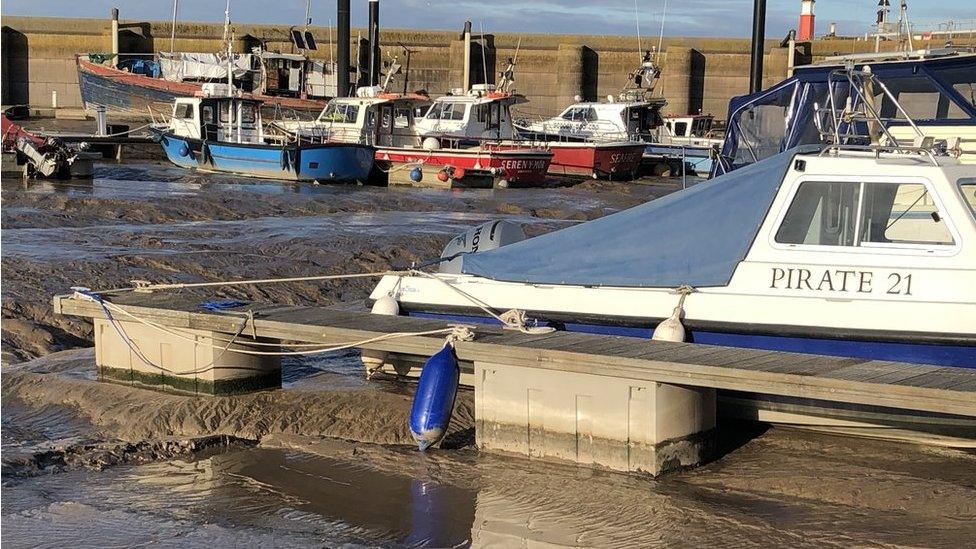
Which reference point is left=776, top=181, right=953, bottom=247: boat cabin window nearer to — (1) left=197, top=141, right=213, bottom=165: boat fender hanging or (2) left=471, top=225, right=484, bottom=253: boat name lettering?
(2) left=471, top=225, right=484, bottom=253: boat name lettering

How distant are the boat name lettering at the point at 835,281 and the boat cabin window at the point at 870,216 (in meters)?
0.20

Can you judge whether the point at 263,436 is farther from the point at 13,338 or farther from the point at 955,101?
the point at 955,101

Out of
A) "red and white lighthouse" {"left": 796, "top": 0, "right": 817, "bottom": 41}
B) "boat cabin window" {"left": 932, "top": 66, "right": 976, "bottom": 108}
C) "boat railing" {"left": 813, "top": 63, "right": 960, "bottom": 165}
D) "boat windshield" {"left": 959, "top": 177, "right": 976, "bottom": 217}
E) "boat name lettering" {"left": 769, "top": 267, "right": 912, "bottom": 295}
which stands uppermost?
"red and white lighthouse" {"left": 796, "top": 0, "right": 817, "bottom": 41}

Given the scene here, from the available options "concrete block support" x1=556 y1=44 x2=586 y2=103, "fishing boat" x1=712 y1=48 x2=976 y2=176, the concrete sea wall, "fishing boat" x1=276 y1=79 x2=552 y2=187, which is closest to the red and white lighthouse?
the concrete sea wall

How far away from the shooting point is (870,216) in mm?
8133

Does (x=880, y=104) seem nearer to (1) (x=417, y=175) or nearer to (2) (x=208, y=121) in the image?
(1) (x=417, y=175)

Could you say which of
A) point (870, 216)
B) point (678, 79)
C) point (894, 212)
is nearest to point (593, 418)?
point (870, 216)

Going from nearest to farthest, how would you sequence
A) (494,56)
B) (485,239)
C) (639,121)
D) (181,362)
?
(181,362) → (485,239) → (639,121) → (494,56)

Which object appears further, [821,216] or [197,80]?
[197,80]

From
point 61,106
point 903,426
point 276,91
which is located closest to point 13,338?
point 903,426

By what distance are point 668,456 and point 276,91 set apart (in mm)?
31610

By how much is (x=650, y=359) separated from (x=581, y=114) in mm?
28523

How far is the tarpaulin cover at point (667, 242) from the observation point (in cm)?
847

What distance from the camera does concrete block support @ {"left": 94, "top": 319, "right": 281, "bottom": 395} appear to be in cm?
941
